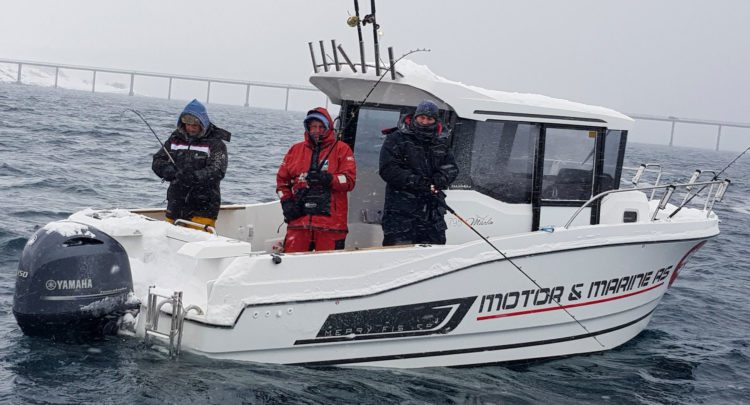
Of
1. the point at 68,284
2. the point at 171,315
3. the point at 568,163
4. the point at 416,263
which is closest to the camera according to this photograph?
the point at 68,284

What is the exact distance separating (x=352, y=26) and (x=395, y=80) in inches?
21.1

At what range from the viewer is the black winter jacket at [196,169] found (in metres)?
6.11

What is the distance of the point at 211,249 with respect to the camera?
17.1 ft

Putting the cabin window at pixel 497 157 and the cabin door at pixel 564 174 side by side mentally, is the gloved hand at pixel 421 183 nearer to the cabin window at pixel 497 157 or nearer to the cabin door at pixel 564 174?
the cabin window at pixel 497 157

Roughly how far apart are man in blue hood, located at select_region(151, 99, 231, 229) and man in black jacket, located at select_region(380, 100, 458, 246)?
133cm

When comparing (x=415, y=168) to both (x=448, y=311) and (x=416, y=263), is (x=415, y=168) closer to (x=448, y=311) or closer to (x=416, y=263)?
(x=416, y=263)

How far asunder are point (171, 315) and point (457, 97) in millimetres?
2705

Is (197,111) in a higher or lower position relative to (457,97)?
lower

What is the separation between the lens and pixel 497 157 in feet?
21.1

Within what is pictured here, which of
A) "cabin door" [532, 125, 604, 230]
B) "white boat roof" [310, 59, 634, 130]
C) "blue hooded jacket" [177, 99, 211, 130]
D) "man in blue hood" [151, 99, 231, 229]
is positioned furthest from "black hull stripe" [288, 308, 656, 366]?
"blue hooded jacket" [177, 99, 211, 130]

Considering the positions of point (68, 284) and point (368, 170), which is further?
point (368, 170)

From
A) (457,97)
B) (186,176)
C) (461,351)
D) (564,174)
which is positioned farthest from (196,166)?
(564,174)

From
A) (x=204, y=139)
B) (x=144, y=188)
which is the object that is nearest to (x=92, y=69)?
(x=144, y=188)

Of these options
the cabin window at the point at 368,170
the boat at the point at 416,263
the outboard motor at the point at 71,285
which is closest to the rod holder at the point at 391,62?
the boat at the point at 416,263
